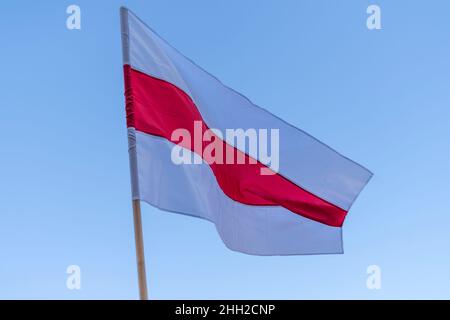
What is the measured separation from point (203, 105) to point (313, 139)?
76.5 inches

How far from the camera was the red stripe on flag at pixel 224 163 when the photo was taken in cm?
1220

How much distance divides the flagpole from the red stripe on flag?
Result: 5.14 ft

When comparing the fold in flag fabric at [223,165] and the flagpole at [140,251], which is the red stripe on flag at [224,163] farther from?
the flagpole at [140,251]

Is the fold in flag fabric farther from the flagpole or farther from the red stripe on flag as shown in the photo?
the flagpole

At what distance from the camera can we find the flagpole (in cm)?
1030

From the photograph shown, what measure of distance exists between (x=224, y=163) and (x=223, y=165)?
86 mm

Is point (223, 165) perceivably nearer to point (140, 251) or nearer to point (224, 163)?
point (224, 163)

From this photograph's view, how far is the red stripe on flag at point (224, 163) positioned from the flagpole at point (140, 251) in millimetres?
1566

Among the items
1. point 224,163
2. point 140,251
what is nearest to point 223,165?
point 224,163

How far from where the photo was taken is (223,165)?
13133mm
